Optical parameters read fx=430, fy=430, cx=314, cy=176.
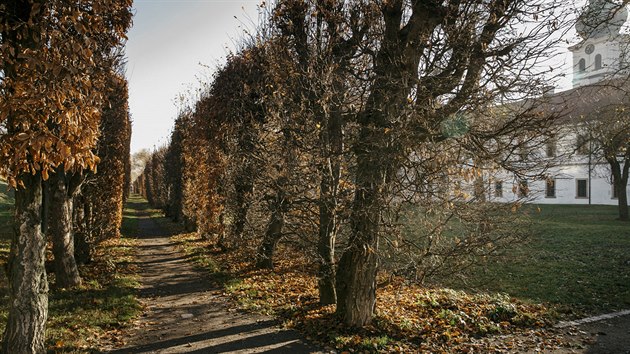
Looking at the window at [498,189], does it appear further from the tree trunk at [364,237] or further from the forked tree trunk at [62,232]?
the forked tree trunk at [62,232]

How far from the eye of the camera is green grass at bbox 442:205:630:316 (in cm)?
996

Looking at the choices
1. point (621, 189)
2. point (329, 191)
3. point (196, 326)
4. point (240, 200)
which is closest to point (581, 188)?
point (621, 189)

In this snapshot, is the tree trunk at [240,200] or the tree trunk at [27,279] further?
the tree trunk at [240,200]

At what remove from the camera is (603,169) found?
38.2 metres

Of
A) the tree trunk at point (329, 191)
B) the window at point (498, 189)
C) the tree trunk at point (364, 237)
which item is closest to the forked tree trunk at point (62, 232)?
the tree trunk at point (329, 191)

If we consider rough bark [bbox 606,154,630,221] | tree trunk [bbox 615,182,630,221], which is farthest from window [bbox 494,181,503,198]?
tree trunk [bbox 615,182,630,221]

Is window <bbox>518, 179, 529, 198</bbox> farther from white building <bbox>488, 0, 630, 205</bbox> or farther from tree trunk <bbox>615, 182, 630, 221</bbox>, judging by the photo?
tree trunk <bbox>615, 182, 630, 221</bbox>

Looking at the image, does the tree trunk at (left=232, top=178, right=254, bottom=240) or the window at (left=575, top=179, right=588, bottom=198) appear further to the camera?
the window at (left=575, top=179, right=588, bottom=198)

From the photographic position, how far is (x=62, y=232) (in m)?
11.1

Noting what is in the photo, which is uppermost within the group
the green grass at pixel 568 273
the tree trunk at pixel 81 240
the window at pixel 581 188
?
the window at pixel 581 188

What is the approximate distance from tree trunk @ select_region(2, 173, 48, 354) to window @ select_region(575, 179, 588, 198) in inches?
1741

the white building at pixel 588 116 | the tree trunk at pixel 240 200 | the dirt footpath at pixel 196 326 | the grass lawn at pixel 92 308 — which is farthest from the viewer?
the tree trunk at pixel 240 200

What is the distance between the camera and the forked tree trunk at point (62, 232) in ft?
35.9

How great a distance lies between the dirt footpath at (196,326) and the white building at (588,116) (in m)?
4.91
